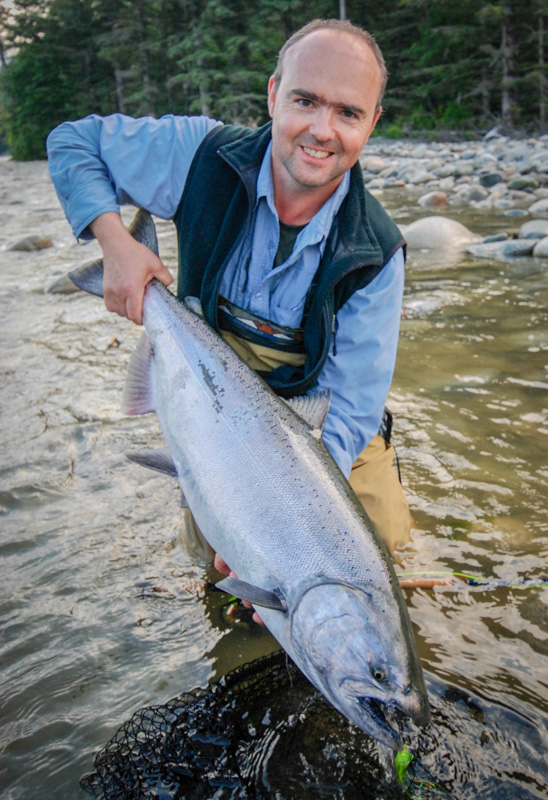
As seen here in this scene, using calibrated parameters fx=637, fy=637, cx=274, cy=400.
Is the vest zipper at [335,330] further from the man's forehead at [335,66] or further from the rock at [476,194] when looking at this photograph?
the rock at [476,194]

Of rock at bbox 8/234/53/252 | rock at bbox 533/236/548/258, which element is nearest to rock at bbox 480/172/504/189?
rock at bbox 533/236/548/258

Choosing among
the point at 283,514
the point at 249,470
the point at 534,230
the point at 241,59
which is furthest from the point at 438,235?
the point at 241,59

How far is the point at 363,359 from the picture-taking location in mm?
2777

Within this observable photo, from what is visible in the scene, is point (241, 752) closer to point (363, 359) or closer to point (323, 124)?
point (363, 359)

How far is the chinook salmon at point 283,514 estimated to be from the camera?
171cm

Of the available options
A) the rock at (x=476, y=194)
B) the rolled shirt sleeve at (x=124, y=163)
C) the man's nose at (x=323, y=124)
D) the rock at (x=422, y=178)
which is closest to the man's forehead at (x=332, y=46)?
the man's nose at (x=323, y=124)

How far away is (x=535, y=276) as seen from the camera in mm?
8117

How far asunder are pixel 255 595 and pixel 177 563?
1.44 metres

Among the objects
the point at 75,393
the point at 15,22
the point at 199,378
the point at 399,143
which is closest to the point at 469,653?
the point at 199,378

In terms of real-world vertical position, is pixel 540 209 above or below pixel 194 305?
below

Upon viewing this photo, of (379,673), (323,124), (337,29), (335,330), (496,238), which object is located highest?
(337,29)

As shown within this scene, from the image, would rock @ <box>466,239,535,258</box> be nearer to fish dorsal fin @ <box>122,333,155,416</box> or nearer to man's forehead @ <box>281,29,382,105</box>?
man's forehead @ <box>281,29,382,105</box>

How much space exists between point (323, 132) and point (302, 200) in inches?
12.4

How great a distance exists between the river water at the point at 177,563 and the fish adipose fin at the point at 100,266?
1.37 metres
